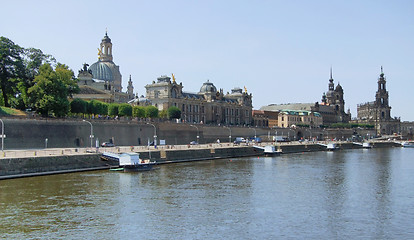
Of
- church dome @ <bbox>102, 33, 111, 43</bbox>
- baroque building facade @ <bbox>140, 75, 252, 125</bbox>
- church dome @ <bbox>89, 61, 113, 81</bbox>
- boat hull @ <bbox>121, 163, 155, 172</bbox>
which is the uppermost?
church dome @ <bbox>102, 33, 111, 43</bbox>

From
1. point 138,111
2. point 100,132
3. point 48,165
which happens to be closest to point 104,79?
point 138,111

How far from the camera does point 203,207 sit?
33.3 metres

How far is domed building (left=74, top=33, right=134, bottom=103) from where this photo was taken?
112562 mm

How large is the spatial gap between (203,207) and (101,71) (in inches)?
4267

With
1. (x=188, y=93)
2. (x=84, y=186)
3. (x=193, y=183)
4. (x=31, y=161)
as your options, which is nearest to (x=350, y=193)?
(x=193, y=183)

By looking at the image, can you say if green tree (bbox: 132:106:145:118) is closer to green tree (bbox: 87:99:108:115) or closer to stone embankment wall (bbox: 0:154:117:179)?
green tree (bbox: 87:99:108:115)

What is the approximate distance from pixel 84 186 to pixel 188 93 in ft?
309

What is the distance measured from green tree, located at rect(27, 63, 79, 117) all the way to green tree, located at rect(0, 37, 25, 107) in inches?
175

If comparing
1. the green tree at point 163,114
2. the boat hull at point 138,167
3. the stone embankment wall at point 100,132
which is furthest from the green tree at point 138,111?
the boat hull at point 138,167

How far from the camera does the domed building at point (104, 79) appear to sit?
4432 inches

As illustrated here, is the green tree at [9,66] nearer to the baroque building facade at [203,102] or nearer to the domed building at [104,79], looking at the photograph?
the domed building at [104,79]

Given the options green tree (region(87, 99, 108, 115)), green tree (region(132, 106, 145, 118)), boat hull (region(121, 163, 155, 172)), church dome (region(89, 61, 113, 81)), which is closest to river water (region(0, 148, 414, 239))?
boat hull (region(121, 163, 155, 172))

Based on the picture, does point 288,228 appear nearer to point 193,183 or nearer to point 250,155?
point 193,183

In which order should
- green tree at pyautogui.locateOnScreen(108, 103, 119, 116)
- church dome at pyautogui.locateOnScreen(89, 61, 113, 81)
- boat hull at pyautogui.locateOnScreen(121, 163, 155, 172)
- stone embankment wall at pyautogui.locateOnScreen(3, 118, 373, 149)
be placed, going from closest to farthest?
boat hull at pyautogui.locateOnScreen(121, 163, 155, 172), stone embankment wall at pyautogui.locateOnScreen(3, 118, 373, 149), green tree at pyautogui.locateOnScreen(108, 103, 119, 116), church dome at pyautogui.locateOnScreen(89, 61, 113, 81)
